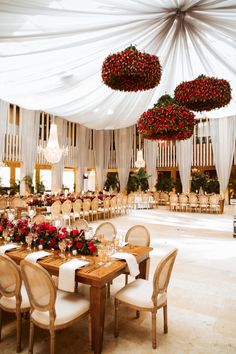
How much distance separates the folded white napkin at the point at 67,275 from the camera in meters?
2.50

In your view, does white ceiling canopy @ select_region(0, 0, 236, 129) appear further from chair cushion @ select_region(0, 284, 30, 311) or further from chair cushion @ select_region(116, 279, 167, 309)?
chair cushion @ select_region(116, 279, 167, 309)

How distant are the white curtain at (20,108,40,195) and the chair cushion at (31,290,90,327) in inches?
446

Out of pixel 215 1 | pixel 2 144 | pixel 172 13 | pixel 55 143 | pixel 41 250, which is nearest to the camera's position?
pixel 41 250

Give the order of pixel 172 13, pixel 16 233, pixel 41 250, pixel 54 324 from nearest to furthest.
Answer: pixel 54 324
pixel 41 250
pixel 16 233
pixel 172 13

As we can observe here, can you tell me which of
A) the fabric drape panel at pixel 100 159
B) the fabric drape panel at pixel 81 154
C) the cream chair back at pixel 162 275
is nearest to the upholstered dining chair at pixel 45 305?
the cream chair back at pixel 162 275

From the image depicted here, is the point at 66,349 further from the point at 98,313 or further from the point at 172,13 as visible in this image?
the point at 172,13

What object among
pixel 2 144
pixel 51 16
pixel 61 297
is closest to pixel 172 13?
pixel 51 16

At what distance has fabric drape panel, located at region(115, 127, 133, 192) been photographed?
17.8m

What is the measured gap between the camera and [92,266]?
2.71 meters

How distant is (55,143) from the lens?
898cm

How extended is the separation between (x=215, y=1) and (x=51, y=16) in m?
2.51

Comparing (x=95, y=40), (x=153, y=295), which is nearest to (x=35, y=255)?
(x=153, y=295)

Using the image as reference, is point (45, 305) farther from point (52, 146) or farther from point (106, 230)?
point (52, 146)

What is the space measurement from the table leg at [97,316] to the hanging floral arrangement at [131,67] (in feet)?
9.38
